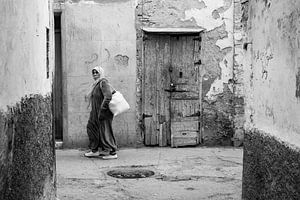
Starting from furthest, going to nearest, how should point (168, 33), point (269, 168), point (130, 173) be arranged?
point (168, 33), point (130, 173), point (269, 168)

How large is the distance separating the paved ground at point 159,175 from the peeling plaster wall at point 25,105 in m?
1.33

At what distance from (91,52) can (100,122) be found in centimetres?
175

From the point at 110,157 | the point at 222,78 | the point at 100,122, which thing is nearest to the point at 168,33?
the point at 222,78

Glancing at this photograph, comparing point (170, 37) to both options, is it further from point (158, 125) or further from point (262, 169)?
point (262, 169)

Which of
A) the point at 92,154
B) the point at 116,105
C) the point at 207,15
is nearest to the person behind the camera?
the point at 116,105

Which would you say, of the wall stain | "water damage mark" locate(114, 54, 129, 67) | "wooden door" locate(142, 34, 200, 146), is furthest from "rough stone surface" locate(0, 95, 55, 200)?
"wooden door" locate(142, 34, 200, 146)

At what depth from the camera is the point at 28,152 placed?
4.26 metres

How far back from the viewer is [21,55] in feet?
13.5

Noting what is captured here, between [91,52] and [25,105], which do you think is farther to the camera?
[91,52]

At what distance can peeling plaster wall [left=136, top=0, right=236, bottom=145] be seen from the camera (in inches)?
417

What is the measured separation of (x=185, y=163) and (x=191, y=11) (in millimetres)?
3397

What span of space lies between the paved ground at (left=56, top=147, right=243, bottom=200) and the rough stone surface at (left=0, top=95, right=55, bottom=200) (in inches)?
51.7

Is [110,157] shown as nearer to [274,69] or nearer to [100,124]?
[100,124]

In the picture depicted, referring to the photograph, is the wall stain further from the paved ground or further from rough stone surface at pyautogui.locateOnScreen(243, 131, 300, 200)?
rough stone surface at pyautogui.locateOnScreen(243, 131, 300, 200)
